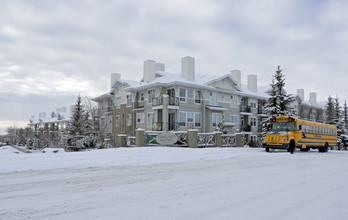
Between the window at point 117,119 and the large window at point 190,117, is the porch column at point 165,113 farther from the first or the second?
the window at point 117,119

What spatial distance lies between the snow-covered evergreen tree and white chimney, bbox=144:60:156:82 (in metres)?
10.4

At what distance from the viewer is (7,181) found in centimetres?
784

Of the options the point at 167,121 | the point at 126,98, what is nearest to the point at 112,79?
the point at 126,98

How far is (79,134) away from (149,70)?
12.7m

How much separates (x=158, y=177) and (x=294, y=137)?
1546 cm

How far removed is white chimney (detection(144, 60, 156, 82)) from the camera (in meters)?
35.9

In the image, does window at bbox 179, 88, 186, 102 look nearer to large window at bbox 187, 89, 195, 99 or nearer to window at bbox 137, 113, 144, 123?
large window at bbox 187, 89, 195, 99

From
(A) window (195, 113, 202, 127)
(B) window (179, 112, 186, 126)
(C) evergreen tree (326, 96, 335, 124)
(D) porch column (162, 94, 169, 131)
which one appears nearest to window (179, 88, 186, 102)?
(B) window (179, 112, 186, 126)

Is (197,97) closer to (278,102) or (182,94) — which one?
(182,94)

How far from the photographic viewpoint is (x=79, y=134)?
3706cm

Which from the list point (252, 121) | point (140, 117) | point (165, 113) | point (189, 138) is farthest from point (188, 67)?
point (252, 121)

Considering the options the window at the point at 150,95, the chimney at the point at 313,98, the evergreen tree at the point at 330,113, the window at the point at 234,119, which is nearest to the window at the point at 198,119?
the window at the point at 150,95

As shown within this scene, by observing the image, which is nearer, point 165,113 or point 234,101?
point 165,113

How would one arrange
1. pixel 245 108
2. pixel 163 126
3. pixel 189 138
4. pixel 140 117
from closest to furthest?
pixel 189 138, pixel 163 126, pixel 140 117, pixel 245 108
